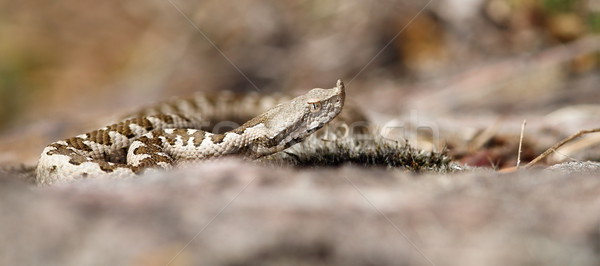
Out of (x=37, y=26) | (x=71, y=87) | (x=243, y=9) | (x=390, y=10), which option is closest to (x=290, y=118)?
(x=390, y=10)

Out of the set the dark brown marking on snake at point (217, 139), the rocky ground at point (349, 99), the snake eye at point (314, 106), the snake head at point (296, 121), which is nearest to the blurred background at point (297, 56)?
the rocky ground at point (349, 99)

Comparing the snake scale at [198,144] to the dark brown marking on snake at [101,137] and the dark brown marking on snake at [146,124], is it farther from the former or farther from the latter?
the dark brown marking on snake at [146,124]

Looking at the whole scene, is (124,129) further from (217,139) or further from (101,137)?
(217,139)


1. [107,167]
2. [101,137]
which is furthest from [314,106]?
[101,137]

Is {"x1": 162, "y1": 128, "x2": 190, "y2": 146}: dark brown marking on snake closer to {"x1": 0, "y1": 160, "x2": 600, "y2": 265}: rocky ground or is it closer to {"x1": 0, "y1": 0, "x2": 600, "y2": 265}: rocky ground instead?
{"x1": 0, "y1": 0, "x2": 600, "y2": 265}: rocky ground

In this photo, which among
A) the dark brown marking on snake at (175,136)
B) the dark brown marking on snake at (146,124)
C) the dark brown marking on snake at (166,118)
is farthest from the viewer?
the dark brown marking on snake at (166,118)

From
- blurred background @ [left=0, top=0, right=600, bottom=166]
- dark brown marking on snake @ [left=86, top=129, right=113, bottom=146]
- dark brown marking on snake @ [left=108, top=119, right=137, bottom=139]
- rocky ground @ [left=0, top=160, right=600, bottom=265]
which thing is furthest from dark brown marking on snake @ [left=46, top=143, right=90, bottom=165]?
blurred background @ [left=0, top=0, right=600, bottom=166]

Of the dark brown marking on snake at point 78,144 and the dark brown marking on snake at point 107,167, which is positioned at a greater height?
the dark brown marking on snake at point 78,144

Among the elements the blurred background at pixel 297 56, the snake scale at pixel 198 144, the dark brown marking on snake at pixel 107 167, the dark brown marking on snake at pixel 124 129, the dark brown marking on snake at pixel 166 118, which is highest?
the blurred background at pixel 297 56

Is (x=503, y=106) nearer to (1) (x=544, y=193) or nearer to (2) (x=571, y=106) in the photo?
(2) (x=571, y=106)
